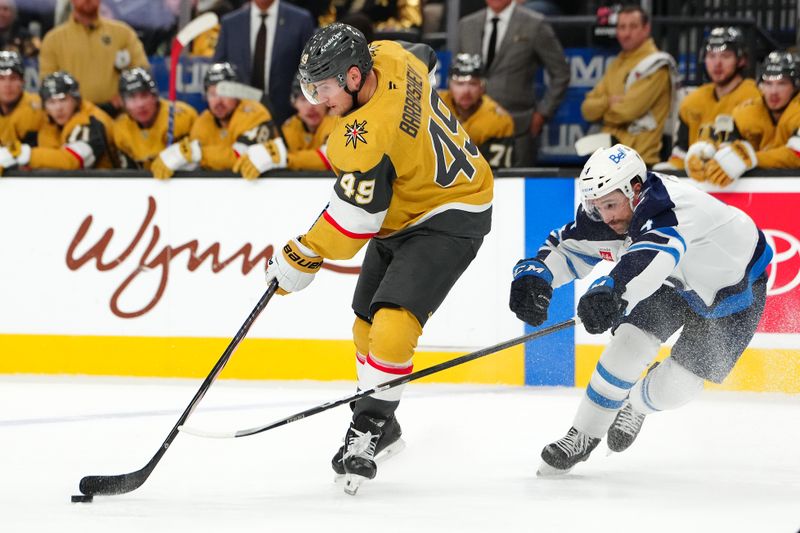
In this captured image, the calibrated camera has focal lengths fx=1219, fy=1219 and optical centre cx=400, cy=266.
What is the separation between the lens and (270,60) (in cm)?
694

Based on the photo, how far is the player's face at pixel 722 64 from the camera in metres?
6.06

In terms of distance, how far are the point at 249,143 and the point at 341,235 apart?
8.95ft

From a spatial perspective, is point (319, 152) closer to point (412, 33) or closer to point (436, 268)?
point (412, 33)

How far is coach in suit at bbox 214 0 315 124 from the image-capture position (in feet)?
22.7

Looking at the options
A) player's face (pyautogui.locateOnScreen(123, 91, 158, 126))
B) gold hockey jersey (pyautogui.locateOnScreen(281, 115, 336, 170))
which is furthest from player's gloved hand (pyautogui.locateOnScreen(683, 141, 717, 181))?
player's face (pyautogui.locateOnScreen(123, 91, 158, 126))

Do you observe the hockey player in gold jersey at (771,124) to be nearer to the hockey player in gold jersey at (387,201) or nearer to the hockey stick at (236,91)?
the hockey player in gold jersey at (387,201)

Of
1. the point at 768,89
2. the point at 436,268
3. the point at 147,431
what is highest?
the point at 436,268

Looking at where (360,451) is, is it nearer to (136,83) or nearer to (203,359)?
(203,359)

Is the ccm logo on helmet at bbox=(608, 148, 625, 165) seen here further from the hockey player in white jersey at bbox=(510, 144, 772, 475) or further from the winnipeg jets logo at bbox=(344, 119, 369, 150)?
the winnipeg jets logo at bbox=(344, 119, 369, 150)

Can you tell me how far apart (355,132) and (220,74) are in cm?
304

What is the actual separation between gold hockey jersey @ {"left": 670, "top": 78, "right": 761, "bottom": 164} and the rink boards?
0.78m

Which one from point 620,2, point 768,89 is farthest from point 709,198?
point 620,2

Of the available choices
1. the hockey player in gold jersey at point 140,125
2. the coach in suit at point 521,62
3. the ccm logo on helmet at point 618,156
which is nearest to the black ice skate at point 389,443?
the ccm logo on helmet at point 618,156

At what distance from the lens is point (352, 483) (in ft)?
12.0
